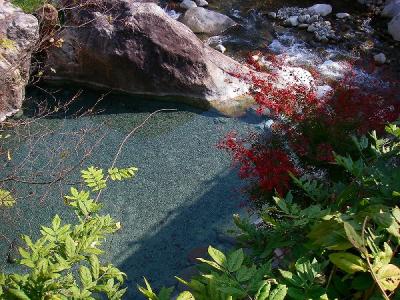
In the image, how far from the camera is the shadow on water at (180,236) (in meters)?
3.73

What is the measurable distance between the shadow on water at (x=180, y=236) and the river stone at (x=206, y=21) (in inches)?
134

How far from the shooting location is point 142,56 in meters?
5.61

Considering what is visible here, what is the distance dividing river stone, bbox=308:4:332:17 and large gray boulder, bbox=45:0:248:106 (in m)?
2.88

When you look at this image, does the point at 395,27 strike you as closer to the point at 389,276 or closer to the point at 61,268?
the point at 389,276

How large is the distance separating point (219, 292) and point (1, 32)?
509cm

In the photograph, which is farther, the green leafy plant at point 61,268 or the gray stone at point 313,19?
the gray stone at point 313,19

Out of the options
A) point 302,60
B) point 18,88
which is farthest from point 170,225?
point 302,60

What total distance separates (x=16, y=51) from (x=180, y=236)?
3.01 meters

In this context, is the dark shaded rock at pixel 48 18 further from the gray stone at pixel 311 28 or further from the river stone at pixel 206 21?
the gray stone at pixel 311 28

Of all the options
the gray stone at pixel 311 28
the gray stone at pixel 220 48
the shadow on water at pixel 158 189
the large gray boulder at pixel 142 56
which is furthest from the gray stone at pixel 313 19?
the shadow on water at pixel 158 189

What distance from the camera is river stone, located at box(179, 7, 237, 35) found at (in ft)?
23.7

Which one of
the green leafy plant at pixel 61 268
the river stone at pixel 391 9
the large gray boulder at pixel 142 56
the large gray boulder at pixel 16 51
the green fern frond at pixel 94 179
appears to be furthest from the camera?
the river stone at pixel 391 9

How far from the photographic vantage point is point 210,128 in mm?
5250

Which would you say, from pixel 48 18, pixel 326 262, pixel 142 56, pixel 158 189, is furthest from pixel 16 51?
pixel 326 262
